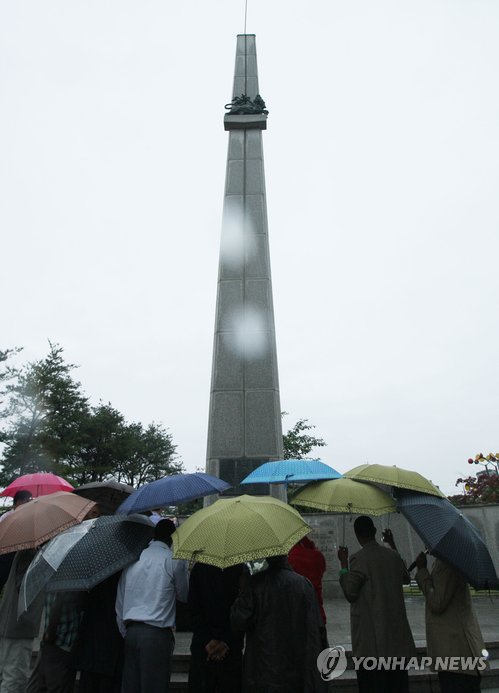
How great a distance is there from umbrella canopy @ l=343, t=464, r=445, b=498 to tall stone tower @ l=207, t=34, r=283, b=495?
3.43 meters

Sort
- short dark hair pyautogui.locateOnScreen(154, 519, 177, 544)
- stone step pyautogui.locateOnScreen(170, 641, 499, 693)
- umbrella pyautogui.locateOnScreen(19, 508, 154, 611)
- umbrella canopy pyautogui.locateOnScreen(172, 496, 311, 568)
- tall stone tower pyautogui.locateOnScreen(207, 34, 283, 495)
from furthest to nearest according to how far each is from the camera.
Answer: tall stone tower pyautogui.locateOnScreen(207, 34, 283, 495)
stone step pyautogui.locateOnScreen(170, 641, 499, 693)
short dark hair pyautogui.locateOnScreen(154, 519, 177, 544)
umbrella pyautogui.locateOnScreen(19, 508, 154, 611)
umbrella canopy pyautogui.locateOnScreen(172, 496, 311, 568)

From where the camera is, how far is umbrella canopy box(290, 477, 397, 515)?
3861 mm

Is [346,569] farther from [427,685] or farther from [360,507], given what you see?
[427,685]

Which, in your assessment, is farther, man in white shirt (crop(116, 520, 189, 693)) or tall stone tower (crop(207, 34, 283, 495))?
tall stone tower (crop(207, 34, 283, 495))

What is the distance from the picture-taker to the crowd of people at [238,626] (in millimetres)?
3041

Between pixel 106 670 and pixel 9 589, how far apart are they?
4.10 feet

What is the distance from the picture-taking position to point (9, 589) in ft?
13.2

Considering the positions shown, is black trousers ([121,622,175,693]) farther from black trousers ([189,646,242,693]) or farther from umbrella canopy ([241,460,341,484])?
umbrella canopy ([241,460,341,484])

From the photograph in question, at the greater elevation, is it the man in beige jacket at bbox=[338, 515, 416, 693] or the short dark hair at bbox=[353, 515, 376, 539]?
the short dark hair at bbox=[353, 515, 376, 539]

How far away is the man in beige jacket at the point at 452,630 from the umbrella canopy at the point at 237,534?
106cm

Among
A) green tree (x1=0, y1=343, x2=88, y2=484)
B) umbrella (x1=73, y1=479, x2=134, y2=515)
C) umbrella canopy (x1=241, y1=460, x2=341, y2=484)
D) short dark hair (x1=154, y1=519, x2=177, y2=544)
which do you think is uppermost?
green tree (x1=0, y1=343, x2=88, y2=484)

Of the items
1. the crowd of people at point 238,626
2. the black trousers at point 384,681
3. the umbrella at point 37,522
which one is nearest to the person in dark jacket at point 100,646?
the crowd of people at point 238,626

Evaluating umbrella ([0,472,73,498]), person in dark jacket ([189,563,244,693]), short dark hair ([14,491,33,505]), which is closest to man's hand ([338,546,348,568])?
person in dark jacket ([189,563,244,693])

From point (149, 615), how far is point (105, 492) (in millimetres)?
2815
